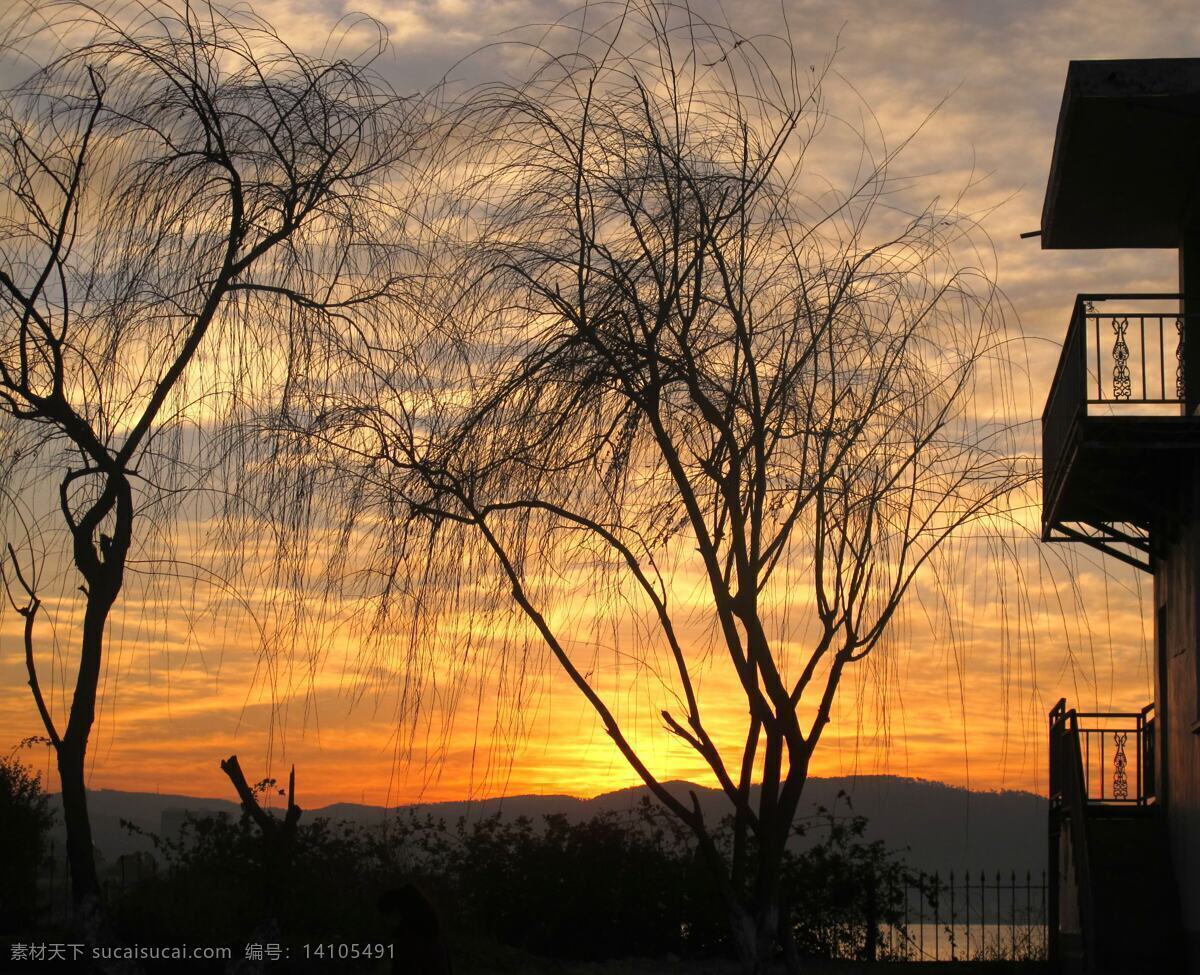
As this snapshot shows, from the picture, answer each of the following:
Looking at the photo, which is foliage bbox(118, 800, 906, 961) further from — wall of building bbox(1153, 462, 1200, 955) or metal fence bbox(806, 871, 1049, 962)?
wall of building bbox(1153, 462, 1200, 955)

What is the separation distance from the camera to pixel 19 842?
69.3 ft

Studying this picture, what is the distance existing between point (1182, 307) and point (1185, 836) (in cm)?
580

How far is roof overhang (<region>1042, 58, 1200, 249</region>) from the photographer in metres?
12.9

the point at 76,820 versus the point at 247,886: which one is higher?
the point at 76,820

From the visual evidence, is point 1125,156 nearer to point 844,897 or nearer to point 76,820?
point 844,897

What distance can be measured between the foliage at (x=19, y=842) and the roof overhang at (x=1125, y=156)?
17.5 metres

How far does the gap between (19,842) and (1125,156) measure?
1840 centimetres

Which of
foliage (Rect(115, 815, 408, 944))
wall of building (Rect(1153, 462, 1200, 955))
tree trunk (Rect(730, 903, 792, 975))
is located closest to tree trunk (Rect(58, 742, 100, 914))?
tree trunk (Rect(730, 903, 792, 975))

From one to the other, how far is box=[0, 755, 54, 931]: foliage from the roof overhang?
57.5ft

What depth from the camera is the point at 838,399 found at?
847 cm

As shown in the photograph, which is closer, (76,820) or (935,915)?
(76,820)

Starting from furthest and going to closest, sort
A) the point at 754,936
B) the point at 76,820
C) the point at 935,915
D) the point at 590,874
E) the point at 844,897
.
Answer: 1. the point at 590,874
2. the point at 844,897
3. the point at 935,915
4. the point at 76,820
5. the point at 754,936

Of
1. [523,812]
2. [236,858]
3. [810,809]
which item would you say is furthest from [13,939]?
[810,809]

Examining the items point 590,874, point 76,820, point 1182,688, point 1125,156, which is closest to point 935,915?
point 590,874
